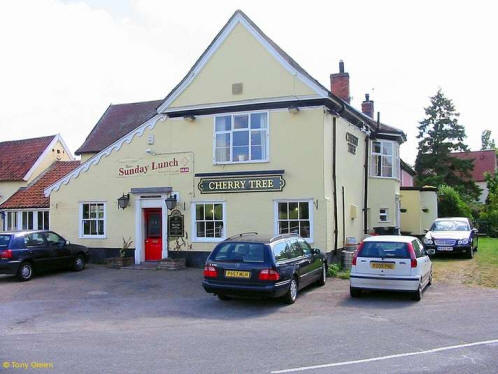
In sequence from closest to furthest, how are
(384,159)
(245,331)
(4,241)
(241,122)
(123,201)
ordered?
1. (245,331)
2. (4,241)
3. (241,122)
4. (123,201)
5. (384,159)

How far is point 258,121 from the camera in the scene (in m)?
17.5

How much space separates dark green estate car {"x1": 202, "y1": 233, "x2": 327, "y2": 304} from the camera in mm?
10836

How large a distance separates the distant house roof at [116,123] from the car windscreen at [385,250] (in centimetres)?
1963

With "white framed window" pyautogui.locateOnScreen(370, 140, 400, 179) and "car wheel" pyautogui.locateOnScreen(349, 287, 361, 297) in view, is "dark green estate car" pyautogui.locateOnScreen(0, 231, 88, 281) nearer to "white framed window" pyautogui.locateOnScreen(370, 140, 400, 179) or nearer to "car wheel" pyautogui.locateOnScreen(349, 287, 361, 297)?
"car wheel" pyautogui.locateOnScreen(349, 287, 361, 297)

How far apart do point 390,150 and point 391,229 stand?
3713 mm

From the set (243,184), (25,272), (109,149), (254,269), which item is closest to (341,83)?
(243,184)

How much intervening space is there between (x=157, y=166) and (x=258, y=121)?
4.26 m

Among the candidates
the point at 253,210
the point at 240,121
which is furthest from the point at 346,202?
the point at 240,121

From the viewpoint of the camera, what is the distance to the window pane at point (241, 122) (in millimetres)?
17766

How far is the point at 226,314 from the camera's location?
10578 millimetres

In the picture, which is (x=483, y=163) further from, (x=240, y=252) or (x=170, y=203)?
(x=240, y=252)

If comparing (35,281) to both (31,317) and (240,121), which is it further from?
(240,121)

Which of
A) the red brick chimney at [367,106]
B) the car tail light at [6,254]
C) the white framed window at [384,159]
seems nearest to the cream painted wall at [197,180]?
the car tail light at [6,254]

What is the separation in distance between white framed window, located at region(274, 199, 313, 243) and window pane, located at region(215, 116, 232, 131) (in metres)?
3.27
